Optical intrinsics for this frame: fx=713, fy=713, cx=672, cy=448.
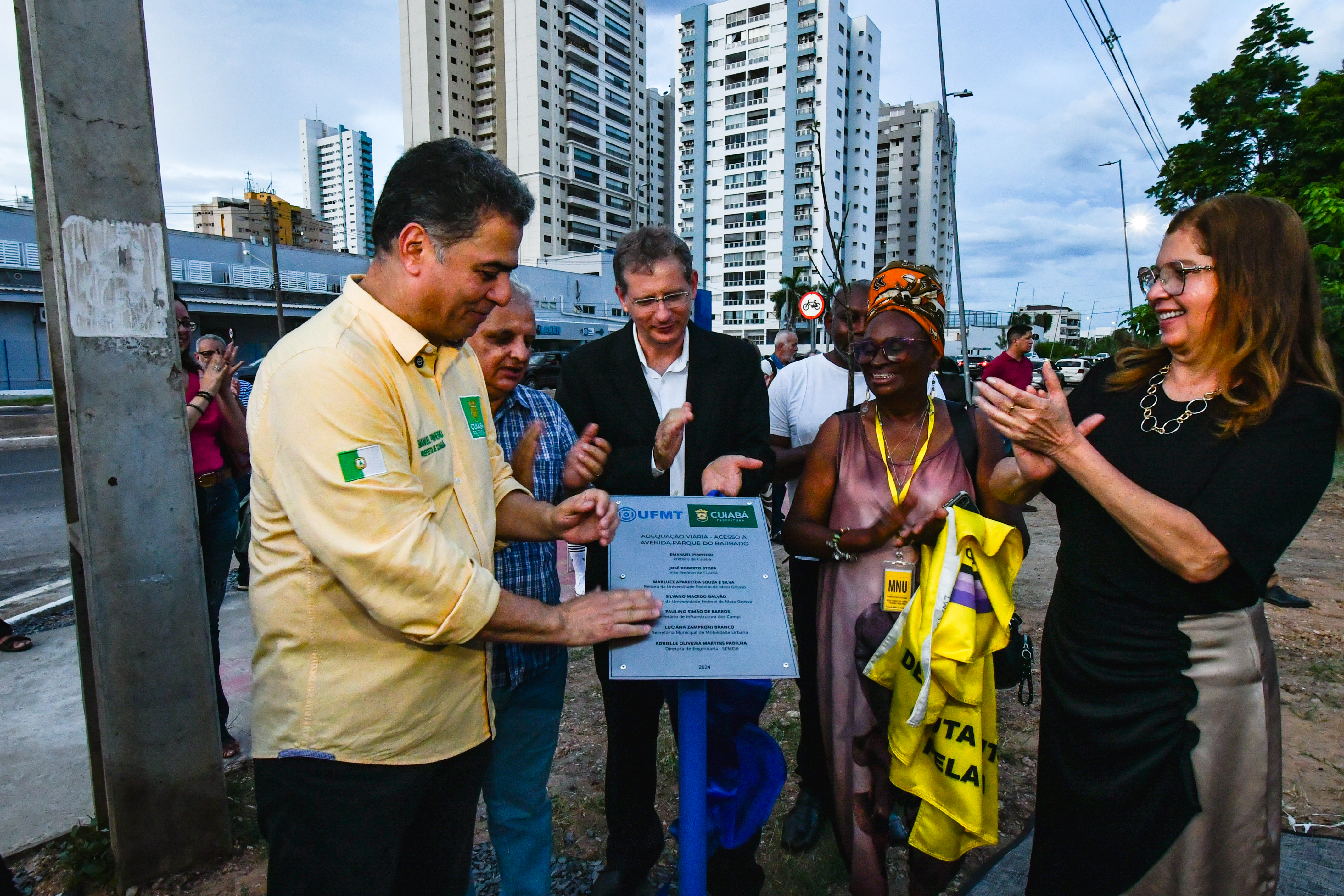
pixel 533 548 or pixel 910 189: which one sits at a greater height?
pixel 910 189

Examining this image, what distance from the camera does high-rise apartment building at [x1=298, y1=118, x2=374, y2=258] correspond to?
429ft

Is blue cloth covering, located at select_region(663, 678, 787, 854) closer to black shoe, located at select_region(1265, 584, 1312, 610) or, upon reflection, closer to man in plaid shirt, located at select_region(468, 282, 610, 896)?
man in plaid shirt, located at select_region(468, 282, 610, 896)

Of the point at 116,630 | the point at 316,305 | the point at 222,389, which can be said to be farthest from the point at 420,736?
the point at 316,305

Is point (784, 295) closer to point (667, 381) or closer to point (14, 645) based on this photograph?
point (14, 645)

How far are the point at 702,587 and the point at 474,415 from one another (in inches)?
28.2

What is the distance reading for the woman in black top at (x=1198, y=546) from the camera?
1.61 meters

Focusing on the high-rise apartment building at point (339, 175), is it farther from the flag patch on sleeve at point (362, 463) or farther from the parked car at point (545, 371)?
the flag patch on sleeve at point (362, 463)

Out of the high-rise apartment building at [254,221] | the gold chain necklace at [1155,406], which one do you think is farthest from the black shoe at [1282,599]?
the high-rise apartment building at [254,221]

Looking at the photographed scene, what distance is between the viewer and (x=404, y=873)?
1.67 meters

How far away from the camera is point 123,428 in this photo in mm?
2336

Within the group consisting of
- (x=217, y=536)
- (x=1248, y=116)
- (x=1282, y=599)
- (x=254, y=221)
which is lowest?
(x=1282, y=599)

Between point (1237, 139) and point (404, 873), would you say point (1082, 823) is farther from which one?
point (1237, 139)

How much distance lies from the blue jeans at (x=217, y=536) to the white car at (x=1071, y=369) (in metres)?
38.3

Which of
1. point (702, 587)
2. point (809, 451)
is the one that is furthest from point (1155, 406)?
point (809, 451)
